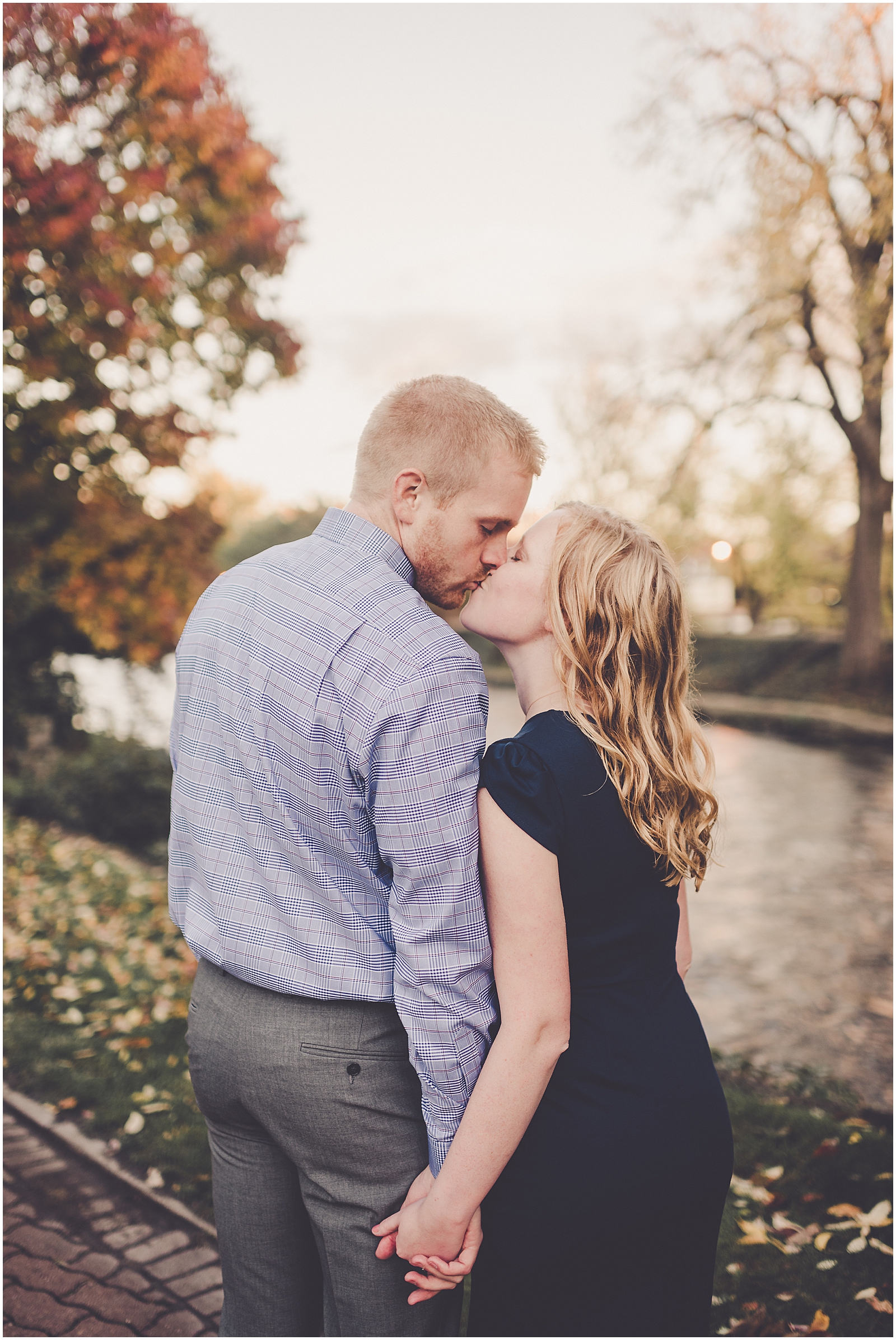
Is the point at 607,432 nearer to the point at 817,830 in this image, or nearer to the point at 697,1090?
the point at 817,830

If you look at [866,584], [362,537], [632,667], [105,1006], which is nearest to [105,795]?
[105,1006]

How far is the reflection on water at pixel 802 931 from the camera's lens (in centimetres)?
550

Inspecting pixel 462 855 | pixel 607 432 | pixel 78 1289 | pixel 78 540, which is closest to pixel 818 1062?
pixel 78 1289

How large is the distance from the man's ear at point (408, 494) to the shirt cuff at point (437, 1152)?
1220mm

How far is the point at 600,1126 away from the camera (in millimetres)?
1748

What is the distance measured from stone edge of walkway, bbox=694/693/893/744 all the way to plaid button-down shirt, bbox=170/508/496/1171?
15701 millimetres

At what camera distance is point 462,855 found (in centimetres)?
166

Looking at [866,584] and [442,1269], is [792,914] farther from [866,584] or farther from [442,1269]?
[866,584]

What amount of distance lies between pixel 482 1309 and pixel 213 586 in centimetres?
158

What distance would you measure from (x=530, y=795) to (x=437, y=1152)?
70cm

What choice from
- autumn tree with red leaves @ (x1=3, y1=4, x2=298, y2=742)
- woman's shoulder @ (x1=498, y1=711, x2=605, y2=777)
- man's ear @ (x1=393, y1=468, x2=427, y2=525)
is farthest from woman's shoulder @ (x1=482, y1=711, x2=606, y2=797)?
autumn tree with red leaves @ (x1=3, y1=4, x2=298, y2=742)

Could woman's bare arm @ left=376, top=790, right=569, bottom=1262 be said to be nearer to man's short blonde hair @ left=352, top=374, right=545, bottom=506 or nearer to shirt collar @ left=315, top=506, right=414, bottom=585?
shirt collar @ left=315, top=506, right=414, bottom=585

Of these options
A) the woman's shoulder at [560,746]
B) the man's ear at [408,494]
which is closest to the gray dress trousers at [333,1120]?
the woman's shoulder at [560,746]

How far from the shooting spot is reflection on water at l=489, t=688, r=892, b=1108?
18.0 feet
